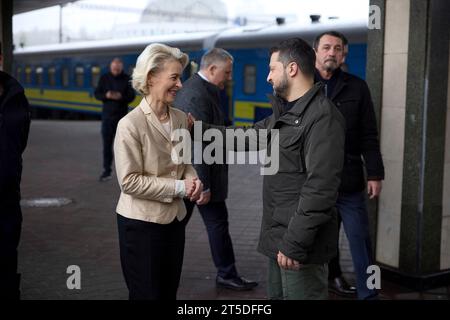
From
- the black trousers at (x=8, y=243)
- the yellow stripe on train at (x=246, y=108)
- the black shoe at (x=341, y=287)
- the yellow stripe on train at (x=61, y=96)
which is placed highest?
the yellow stripe on train at (x=61, y=96)

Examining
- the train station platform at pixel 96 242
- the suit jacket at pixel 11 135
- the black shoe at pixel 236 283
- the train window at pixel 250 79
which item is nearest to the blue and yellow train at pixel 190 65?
the train window at pixel 250 79

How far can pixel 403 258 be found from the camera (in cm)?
508

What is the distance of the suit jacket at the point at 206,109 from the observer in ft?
15.5

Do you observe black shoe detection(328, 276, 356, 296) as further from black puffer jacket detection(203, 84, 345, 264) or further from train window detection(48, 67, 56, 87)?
train window detection(48, 67, 56, 87)

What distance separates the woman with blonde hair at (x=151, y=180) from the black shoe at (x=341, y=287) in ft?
6.98

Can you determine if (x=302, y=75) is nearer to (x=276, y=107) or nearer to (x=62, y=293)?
(x=276, y=107)

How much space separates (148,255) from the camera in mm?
3207

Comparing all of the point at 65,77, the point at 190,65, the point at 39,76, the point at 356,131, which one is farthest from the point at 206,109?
the point at 39,76

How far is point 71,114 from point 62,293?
24.2 meters

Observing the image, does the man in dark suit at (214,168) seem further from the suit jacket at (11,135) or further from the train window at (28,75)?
the train window at (28,75)

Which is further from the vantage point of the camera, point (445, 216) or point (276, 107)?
point (445, 216)

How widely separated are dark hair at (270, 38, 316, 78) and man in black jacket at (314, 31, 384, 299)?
1.52 m

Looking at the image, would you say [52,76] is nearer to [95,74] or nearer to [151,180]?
[95,74]
